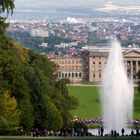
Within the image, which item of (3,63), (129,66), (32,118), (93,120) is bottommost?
(129,66)

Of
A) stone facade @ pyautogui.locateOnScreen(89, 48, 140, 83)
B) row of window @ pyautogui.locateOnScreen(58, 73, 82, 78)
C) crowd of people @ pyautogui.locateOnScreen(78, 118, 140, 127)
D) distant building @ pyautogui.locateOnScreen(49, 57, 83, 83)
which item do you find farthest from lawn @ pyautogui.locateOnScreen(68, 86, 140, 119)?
distant building @ pyautogui.locateOnScreen(49, 57, 83, 83)

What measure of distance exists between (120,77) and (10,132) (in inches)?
644

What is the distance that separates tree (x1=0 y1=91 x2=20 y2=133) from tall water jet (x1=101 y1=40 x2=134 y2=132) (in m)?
8.15

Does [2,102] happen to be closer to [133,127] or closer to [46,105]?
[46,105]

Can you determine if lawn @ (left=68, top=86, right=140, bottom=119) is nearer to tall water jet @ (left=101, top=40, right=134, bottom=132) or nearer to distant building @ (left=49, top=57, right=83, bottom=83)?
tall water jet @ (left=101, top=40, right=134, bottom=132)

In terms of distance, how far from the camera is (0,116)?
3422cm

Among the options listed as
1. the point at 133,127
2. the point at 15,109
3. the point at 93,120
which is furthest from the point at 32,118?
the point at 93,120

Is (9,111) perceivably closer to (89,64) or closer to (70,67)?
(89,64)

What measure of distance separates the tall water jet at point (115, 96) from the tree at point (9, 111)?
8154 mm

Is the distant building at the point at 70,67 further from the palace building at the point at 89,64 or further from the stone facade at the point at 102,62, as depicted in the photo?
the stone facade at the point at 102,62

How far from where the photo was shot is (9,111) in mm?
35438

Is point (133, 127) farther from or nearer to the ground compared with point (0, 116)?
nearer to the ground

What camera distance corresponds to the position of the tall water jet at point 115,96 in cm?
4328

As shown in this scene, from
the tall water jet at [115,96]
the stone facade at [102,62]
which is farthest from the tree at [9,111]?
the stone facade at [102,62]
